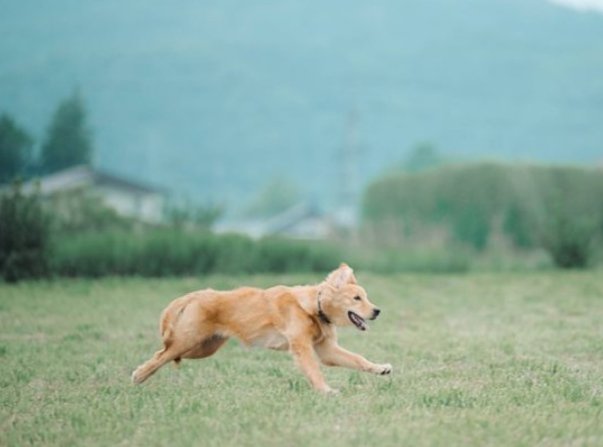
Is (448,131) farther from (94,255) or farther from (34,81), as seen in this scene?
(94,255)

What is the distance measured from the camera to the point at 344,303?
22.9 feet

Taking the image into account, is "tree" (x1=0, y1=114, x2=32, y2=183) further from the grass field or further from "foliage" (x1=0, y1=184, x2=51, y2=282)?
the grass field

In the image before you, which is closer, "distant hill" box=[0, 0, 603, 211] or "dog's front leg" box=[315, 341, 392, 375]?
"dog's front leg" box=[315, 341, 392, 375]

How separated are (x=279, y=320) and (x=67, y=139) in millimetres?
44829

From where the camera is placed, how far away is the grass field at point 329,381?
17.7 feet

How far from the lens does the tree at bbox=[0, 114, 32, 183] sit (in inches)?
1526

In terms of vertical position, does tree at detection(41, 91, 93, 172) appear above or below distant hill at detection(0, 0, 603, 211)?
below

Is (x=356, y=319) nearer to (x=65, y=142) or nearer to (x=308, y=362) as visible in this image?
(x=308, y=362)

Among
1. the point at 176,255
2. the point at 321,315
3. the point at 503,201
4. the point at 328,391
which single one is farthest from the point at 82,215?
the point at 328,391

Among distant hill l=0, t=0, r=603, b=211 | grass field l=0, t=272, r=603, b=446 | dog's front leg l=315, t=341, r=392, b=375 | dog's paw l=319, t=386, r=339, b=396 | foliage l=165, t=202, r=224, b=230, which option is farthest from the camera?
distant hill l=0, t=0, r=603, b=211

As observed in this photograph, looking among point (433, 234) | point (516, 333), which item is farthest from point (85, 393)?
point (433, 234)

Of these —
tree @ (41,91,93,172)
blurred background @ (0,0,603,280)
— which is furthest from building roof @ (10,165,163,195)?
tree @ (41,91,93,172)

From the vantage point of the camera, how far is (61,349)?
31.1 feet

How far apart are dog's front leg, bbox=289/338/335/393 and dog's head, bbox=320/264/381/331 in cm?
31
